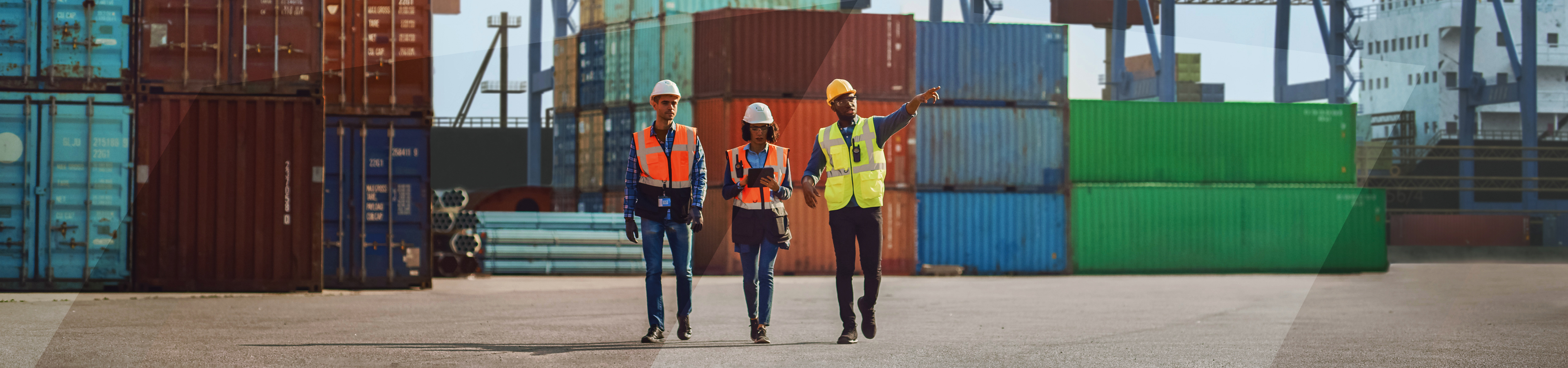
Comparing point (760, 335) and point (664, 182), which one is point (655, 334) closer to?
point (760, 335)

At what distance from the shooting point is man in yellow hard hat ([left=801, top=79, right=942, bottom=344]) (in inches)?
275

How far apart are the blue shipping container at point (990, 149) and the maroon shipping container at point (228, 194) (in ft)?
38.8

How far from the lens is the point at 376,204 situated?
1594cm

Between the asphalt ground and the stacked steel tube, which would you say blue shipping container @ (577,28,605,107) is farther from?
the asphalt ground

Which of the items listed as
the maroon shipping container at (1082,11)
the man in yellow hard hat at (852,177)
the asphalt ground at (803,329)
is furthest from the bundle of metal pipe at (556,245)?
the maroon shipping container at (1082,11)

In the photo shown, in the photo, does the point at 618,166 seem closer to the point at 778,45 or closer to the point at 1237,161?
the point at 778,45

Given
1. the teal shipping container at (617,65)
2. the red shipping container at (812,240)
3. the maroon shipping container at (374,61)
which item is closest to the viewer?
the maroon shipping container at (374,61)

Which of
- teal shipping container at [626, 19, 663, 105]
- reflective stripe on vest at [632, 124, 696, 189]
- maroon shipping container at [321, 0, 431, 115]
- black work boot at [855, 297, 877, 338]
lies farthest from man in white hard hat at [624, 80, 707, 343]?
teal shipping container at [626, 19, 663, 105]

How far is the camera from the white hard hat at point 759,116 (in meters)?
7.13

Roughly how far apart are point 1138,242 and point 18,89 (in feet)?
61.7

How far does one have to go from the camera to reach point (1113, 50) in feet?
157

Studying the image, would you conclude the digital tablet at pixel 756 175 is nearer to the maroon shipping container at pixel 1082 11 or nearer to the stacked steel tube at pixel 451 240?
the stacked steel tube at pixel 451 240

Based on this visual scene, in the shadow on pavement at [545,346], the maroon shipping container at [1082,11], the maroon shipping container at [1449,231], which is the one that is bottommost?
the maroon shipping container at [1449,231]

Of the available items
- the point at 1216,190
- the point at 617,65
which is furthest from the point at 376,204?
the point at 1216,190
